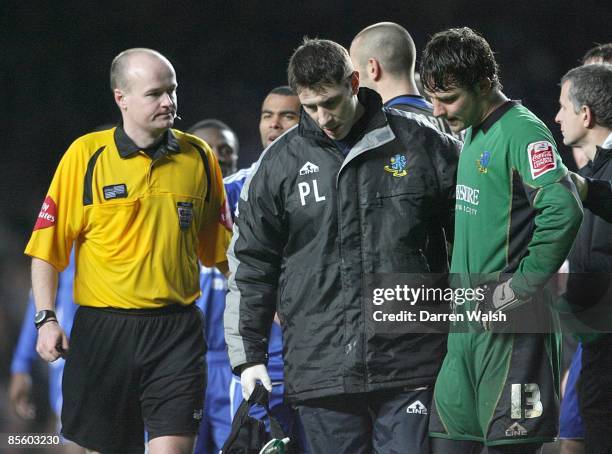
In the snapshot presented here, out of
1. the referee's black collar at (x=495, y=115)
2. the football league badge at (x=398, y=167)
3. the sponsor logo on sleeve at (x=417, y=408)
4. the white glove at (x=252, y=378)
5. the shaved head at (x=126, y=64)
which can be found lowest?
the sponsor logo on sleeve at (x=417, y=408)

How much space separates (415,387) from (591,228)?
0.97 meters

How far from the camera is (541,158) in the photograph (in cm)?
291

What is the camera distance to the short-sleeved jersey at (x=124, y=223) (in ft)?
13.4

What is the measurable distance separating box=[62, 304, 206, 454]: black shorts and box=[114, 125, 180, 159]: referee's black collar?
64 centimetres

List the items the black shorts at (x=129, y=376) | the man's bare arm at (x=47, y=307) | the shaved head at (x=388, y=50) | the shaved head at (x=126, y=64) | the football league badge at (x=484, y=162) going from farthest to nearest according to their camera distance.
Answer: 1. the shaved head at (x=388, y=50)
2. the shaved head at (x=126, y=64)
3. the black shorts at (x=129, y=376)
4. the man's bare arm at (x=47, y=307)
5. the football league badge at (x=484, y=162)

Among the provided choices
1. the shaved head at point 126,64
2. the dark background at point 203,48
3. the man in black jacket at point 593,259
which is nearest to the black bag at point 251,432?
the man in black jacket at point 593,259

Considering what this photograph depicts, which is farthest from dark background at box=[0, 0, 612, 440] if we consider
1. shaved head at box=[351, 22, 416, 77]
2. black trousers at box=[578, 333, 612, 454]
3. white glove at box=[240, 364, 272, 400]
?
white glove at box=[240, 364, 272, 400]

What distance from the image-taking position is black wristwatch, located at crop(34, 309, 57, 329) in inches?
158

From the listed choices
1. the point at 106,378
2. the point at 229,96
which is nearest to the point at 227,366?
the point at 106,378

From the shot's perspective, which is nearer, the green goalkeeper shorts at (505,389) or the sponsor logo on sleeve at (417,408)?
the green goalkeeper shorts at (505,389)

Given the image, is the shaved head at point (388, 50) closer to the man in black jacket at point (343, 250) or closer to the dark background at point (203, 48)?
the man in black jacket at point (343, 250)

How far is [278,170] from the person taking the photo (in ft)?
11.2

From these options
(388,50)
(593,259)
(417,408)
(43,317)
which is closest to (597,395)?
(593,259)

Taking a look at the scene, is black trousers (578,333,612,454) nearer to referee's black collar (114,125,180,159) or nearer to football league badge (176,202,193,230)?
football league badge (176,202,193,230)
